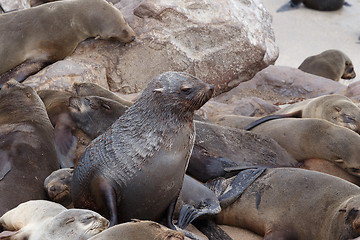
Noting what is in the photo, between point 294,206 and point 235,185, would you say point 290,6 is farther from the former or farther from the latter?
point 294,206

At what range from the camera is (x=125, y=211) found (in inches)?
126

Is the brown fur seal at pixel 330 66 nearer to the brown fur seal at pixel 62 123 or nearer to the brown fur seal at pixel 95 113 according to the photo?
the brown fur seal at pixel 62 123

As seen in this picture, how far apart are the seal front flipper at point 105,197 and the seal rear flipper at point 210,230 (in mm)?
772

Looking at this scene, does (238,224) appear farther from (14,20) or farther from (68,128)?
(14,20)

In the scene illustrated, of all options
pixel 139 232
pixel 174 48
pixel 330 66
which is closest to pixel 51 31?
pixel 174 48

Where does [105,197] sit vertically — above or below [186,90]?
below

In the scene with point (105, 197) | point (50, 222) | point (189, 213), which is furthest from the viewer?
point (189, 213)

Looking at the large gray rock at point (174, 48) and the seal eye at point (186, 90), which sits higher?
the seal eye at point (186, 90)

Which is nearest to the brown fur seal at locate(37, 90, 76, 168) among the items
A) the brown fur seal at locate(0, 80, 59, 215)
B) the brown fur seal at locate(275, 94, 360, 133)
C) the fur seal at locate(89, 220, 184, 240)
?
the brown fur seal at locate(0, 80, 59, 215)

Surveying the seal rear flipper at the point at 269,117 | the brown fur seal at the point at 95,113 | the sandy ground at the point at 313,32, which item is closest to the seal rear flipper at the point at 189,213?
the brown fur seal at the point at 95,113

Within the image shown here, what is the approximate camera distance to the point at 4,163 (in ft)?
12.6

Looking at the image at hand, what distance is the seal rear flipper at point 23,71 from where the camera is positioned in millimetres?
6168

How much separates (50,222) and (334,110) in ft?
11.5

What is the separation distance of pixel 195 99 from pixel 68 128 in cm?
169
